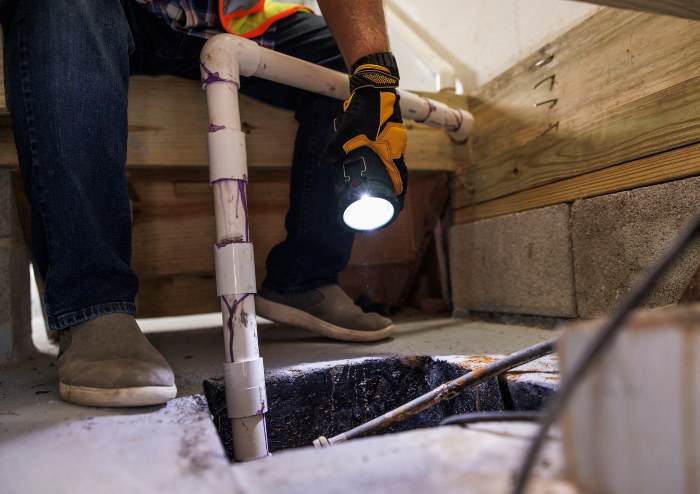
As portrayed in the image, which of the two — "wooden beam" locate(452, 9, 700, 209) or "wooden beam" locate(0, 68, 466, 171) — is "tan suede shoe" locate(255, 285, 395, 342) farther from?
"wooden beam" locate(452, 9, 700, 209)

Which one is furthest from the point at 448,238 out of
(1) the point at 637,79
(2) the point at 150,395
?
(2) the point at 150,395

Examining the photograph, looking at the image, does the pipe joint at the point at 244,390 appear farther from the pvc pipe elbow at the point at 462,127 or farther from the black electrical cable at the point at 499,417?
the pvc pipe elbow at the point at 462,127

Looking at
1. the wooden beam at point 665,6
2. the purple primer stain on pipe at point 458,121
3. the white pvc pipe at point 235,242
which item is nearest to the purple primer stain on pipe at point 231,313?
the white pvc pipe at point 235,242

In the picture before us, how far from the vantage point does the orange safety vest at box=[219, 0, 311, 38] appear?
3.38 feet

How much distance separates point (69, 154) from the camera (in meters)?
0.74

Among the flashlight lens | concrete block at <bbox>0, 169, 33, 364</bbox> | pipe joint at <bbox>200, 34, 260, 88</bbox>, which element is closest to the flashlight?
the flashlight lens

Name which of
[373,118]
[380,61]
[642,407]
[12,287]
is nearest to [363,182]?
[373,118]

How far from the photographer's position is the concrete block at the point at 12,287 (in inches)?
45.2

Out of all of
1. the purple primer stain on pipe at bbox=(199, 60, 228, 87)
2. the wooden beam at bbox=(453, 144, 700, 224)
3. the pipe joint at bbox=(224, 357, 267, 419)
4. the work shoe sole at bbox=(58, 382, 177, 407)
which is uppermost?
the purple primer stain on pipe at bbox=(199, 60, 228, 87)

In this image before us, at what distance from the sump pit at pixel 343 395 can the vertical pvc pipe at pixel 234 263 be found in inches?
3.7

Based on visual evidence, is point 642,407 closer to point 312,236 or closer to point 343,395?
point 343,395

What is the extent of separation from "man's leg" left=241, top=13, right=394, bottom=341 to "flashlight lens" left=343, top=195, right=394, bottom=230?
270 millimetres

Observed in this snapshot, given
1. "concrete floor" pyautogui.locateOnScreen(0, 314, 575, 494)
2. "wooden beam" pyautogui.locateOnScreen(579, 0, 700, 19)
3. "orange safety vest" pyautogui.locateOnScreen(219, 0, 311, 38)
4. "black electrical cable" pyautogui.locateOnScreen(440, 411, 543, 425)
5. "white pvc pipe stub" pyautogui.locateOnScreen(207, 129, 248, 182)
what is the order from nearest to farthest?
"concrete floor" pyautogui.locateOnScreen(0, 314, 575, 494) < "black electrical cable" pyautogui.locateOnScreen(440, 411, 543, 425) < "wooden beam" pyautogui.locateOnScreen(579, 0, 700, 19) < "white pvc pipe stub" pyautogui.locateOnScreen(207, 129, 248, 182) < "orange safety vest" pyautogui.locateOnScreen(219, 0, 311, 38)

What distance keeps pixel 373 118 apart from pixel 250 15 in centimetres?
46
